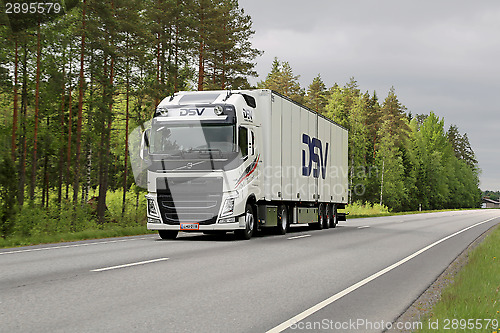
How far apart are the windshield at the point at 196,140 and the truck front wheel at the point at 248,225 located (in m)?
2.10

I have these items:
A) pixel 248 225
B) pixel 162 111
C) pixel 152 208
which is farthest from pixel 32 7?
pixel 248 225

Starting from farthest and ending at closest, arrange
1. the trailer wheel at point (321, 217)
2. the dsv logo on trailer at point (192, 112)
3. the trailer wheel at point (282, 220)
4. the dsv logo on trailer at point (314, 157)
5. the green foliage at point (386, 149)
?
the green foliage at point (386, 149) → the trailer wheel at point (321, 217) → the dsv logo on trailer at point (314, 157) → the trailer wheel at point (282, 220) → the dsv logo on trailer at point (192, 112)

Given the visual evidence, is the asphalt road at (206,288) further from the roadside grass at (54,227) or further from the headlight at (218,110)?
the headlight at (218,110)

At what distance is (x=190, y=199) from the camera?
1595 cm

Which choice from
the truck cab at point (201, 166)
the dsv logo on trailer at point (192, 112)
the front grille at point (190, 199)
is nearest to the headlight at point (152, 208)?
the truck cab at point (201, 166)

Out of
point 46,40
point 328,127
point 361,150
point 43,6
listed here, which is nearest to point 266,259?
point 328,127

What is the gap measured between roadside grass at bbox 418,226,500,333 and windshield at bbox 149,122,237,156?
7854mm

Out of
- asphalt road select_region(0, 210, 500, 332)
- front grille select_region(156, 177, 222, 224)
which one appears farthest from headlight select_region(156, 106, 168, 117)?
asphalt road select_region(0, 210, 500, 332)

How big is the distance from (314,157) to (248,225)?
23.6ft

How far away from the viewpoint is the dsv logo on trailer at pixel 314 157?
21659 millimetres

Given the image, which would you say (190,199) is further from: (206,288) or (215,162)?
(206,288)

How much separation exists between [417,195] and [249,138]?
98.6 meters

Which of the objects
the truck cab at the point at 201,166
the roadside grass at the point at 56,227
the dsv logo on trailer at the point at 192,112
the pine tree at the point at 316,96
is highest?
the pine tree at the point at 316,96

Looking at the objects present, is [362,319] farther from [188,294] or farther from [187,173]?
[187,173]
